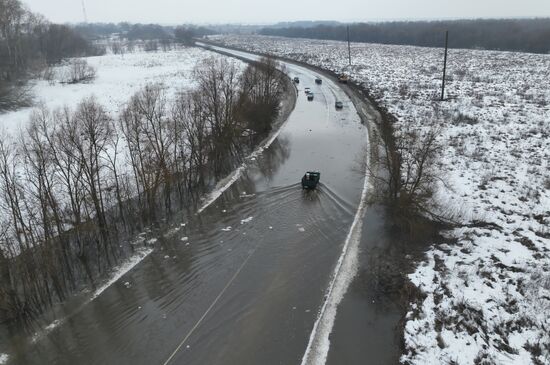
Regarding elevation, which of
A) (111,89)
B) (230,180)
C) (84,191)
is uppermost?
(111,89)

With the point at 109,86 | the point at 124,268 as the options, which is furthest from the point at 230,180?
the point at 109,86

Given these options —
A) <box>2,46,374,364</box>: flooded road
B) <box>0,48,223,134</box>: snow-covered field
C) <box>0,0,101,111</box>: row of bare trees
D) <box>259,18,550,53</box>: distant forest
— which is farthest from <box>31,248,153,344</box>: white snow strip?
<box>259,18,550,53</box>: distant forest

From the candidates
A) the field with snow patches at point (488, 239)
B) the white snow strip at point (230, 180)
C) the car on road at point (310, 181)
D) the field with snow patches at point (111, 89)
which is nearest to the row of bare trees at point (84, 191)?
the white snow strip at point (230, 180)

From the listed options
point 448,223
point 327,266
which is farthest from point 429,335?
point 448,223

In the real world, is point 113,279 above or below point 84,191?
below

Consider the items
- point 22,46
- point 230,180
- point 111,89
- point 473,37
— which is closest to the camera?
point 230,180

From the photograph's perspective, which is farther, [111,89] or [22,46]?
[22,46]

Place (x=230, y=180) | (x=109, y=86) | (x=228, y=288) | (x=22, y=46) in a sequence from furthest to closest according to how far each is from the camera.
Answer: (x=22, y=46) < (x=109, y=86) < (x=230, y=180) < (x=228, y=288)

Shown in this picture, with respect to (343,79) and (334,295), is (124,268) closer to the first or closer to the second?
(334,295)
